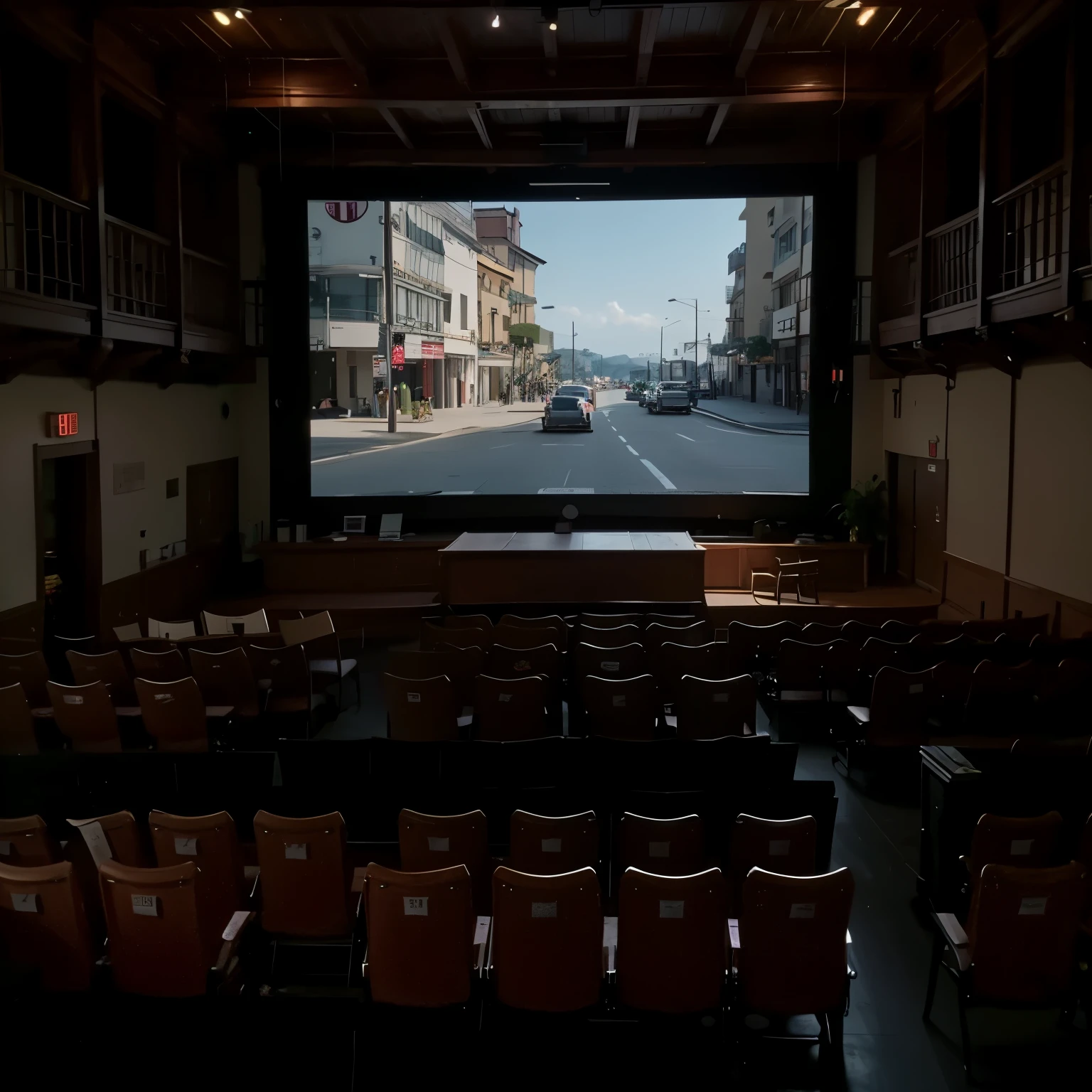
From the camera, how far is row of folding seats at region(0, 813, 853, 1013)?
11.3 ft

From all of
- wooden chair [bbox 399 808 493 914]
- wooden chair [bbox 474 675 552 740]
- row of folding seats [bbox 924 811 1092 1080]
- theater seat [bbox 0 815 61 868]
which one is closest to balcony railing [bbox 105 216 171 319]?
wooden chair [bbox 474 675 552 740]

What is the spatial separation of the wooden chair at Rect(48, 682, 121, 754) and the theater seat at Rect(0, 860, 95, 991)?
2527 millimetres

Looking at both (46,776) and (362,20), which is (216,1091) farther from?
(362,20)

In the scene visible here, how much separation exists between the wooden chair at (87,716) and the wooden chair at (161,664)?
2.01 feet

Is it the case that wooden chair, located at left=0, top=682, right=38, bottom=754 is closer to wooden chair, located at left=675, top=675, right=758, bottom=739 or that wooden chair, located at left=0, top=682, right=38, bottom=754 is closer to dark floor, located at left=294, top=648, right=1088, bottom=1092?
wooden chair, located at left=675, top=675, right=758, bottom=739

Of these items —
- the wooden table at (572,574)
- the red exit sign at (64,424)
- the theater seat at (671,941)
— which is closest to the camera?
the theater seat at (671,941)

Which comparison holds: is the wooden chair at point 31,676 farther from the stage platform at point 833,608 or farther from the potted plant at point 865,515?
the potted plant at point 865,515

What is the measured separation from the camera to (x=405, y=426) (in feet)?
45.9

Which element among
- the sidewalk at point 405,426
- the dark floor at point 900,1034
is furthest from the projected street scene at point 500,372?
the dark floor at point 900,1034

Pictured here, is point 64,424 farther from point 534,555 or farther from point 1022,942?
point 1022,942

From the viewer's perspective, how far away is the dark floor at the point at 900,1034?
362 centimetres

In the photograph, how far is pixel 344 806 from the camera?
15.0ft

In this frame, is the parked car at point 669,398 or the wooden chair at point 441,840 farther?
the parked car at point 669,398

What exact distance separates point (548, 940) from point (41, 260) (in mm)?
6490
